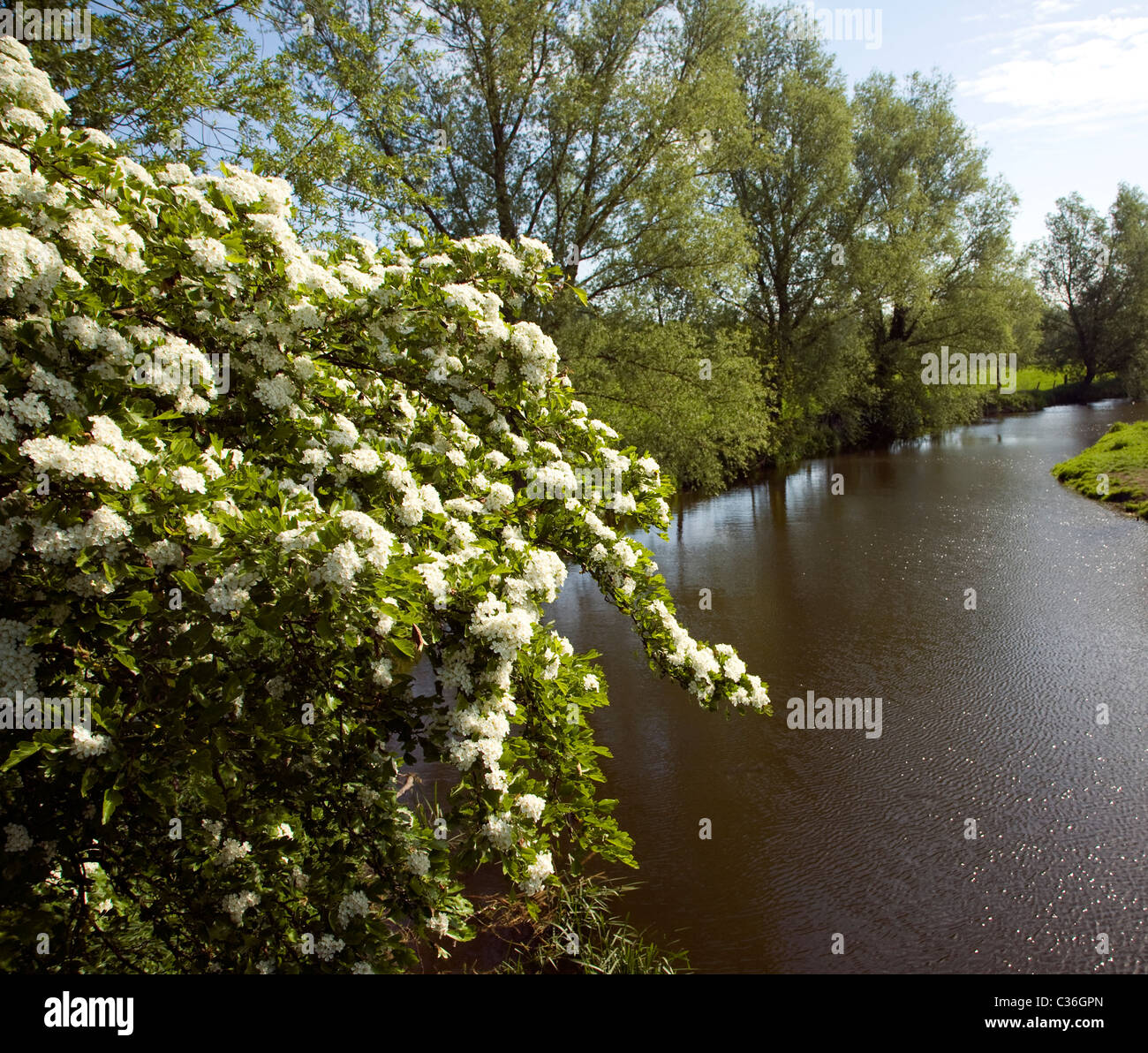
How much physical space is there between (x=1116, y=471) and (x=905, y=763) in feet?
65.6

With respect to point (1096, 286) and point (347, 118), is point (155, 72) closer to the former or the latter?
point (347, 118)

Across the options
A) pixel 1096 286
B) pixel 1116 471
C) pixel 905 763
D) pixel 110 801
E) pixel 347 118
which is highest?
pixel 1096 286

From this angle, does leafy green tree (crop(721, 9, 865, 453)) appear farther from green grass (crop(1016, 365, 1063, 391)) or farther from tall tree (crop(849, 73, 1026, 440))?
green grass (crop(1016, 365, 1063, 391))

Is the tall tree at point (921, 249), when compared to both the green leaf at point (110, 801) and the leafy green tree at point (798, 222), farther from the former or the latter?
the green leaf at point (110, 801)

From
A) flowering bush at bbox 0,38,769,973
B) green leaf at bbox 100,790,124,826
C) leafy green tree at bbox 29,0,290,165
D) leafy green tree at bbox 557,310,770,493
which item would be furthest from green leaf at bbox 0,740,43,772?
leafy green tree at bbox 557,310,770,493

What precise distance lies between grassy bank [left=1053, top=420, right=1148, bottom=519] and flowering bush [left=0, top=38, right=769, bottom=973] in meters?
20.6

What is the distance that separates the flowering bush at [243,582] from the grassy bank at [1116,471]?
2061 cm

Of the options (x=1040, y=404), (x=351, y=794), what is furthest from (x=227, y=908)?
(x=1040, y=404)

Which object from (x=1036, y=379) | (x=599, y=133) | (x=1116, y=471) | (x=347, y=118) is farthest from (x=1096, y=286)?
(x=347, y=118)

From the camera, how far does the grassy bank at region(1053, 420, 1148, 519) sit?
828 inches

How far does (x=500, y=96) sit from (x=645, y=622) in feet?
62.2

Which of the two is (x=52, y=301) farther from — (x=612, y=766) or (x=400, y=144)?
(x=400, y=144)

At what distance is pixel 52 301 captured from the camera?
11.8ft

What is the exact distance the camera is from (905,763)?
8961mm
